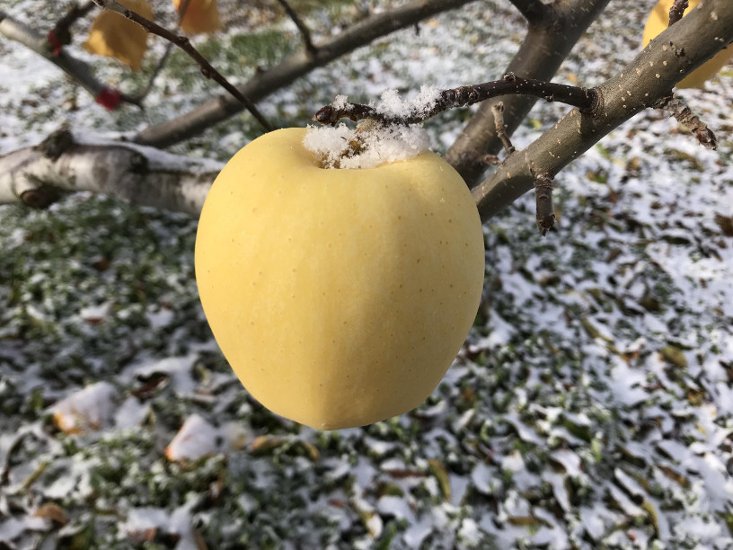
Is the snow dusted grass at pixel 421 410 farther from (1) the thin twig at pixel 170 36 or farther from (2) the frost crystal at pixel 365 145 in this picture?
(2) the frost crystal at pixel 365 145

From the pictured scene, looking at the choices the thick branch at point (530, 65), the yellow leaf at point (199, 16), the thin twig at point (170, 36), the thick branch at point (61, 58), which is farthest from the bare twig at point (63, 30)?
the thick branch at point (530, 65)

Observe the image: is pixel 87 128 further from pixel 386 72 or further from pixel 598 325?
pixel 598 325

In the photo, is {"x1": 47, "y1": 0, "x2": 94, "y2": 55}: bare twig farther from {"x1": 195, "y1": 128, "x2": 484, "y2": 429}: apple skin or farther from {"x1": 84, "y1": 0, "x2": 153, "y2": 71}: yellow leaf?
{"x1": 195, "y1": 128, "x2": 484, "y2": 429}: apple skin

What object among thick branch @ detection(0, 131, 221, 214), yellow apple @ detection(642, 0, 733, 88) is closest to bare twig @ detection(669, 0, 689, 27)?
yellow apple @ detection(642, 0, 733, 88)

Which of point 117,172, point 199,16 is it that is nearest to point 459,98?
point 117,172

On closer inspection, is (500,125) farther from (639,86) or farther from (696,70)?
(696,70)

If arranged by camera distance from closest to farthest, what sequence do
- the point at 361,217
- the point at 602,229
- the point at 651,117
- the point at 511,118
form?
the point at 361,217
the point at 511,118
the point at 602,229
the point at 651,117

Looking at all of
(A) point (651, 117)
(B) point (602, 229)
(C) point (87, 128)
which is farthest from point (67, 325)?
(A) point (651, 117)
